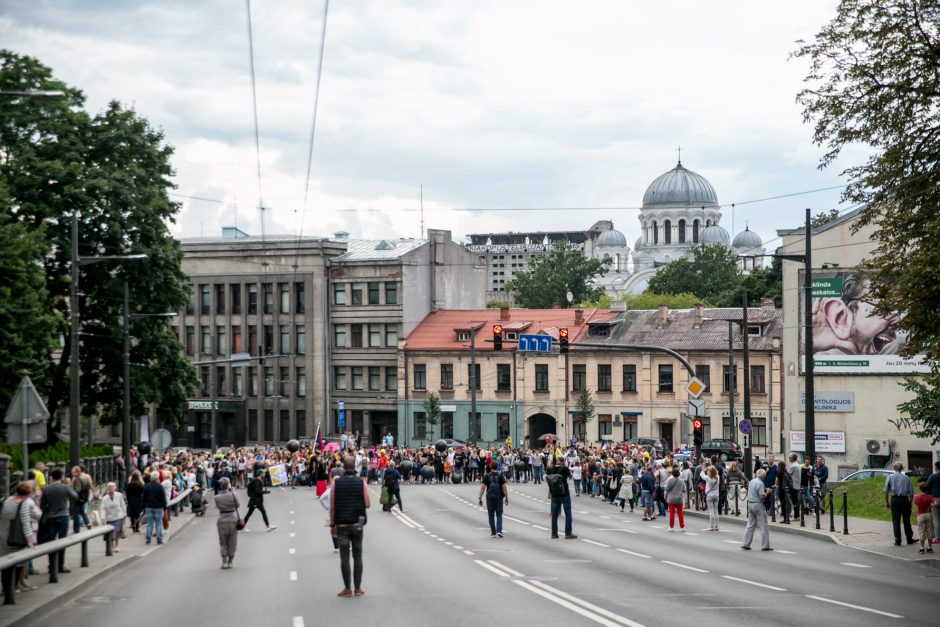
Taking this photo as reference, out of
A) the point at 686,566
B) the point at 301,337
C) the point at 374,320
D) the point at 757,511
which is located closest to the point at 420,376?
the point at 374,320

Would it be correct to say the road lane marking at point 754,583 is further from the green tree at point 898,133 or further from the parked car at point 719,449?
the parked car at point 719,449

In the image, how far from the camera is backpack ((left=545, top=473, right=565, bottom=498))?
25406 millimetres

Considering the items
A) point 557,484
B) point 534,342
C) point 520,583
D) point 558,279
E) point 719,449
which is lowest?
point 719,449

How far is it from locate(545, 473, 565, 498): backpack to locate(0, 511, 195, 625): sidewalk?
26.9 feet

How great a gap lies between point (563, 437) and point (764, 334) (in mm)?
13372

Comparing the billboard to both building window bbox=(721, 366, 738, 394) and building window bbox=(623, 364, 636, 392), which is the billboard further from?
building window bbox=(623, 364, 636, 392)

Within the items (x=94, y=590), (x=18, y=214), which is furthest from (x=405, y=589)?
(x=18, y=214)

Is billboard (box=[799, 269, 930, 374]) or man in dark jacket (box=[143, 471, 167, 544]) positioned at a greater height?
billboard (box=[799, 269, 930, 374])

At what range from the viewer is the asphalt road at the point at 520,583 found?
14609 millimetres

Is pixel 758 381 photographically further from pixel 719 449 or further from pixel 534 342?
pixel 534 342

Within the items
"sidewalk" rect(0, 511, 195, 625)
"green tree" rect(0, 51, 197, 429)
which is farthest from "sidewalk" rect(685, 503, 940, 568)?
"green tree" rect(0, 51, 197, 429)

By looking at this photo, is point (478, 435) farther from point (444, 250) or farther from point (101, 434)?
point (101, 434)

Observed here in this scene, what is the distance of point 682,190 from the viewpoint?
194125mm

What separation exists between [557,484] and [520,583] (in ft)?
25.9
